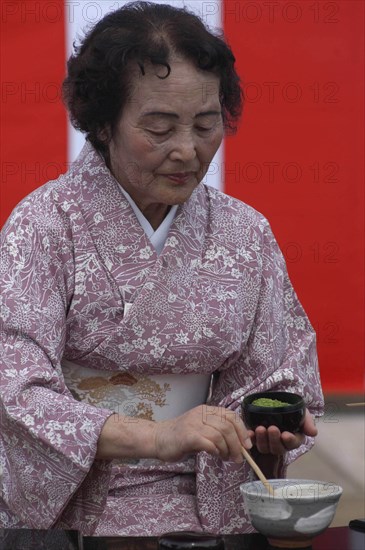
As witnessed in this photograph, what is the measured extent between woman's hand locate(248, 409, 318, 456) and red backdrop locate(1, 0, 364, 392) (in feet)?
3.40

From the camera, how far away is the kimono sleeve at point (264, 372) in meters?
2.04

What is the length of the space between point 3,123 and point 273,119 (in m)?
0.74

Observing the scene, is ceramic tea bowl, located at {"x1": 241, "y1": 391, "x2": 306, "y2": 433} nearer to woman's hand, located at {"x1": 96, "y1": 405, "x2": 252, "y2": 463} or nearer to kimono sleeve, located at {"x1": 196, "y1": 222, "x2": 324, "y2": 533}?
woman's hand, located at {"x1": 96, "y1": 405, "x2": 252, "y2": 463}

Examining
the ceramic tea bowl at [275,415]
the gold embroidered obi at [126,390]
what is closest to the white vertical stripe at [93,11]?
the gold embroidered obi at [126,390]

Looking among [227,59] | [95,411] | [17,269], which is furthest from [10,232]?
[227,59]

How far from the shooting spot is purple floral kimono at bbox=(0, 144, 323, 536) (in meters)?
1.85

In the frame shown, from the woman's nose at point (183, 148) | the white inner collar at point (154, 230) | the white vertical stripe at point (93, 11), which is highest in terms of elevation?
the white vertical stripe at point (93, 11)

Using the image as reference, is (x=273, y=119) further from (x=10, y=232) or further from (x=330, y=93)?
(x=10, y=232)

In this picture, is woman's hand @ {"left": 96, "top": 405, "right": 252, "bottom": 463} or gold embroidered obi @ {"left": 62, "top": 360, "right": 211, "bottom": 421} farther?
gold embroidered obi @ {"left": 62, "top": 360, "right": 211, "bottom": 421}

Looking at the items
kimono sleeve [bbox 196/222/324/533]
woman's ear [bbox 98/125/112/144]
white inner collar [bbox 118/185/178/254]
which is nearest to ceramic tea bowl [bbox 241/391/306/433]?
kimono sleeve [bbox 196/222/324/533]

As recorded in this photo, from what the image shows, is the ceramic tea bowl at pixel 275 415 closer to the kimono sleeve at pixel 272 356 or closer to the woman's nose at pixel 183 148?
the kimono sleeve at pixel 272 356

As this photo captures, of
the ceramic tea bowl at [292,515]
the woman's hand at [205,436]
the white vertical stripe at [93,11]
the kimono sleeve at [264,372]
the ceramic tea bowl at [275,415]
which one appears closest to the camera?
the ceramic tea bowl at [292,515]

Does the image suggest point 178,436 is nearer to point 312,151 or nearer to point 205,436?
point 205,436

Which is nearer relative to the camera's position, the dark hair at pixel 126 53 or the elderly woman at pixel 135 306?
the elderly woman at pixel 135 306
